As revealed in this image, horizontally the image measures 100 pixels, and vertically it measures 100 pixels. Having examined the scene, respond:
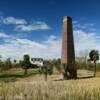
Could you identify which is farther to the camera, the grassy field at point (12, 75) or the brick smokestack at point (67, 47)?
the brick smokestack at point (67, 47)

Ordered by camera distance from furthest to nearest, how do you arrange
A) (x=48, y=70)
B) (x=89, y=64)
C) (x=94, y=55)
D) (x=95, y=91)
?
(x=89, y=64)
(x=94, y=55)
(x=48, y=70)
(x=95, y=91)

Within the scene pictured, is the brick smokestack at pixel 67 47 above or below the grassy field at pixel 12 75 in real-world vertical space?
above

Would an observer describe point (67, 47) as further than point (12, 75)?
No

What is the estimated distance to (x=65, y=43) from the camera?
122 ft

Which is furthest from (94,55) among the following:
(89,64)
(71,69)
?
(71,69)

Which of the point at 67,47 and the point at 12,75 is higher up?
the point at 67,47

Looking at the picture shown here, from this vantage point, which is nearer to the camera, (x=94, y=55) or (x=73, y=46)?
(x=73, y=46)

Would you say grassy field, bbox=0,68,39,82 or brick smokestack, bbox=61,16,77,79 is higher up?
brick smokestack, bbox=61,16,77,79

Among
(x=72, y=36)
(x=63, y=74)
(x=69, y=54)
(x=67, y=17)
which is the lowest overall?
(x=63, y=74)

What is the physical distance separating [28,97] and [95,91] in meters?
3.08

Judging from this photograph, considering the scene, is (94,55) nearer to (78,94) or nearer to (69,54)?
(69,54)

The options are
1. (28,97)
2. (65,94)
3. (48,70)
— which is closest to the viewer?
(28,97)

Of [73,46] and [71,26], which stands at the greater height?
[71,26]

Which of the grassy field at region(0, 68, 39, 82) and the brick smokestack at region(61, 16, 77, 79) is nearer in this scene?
the grassy field at region(0, 68, 39, 82)
